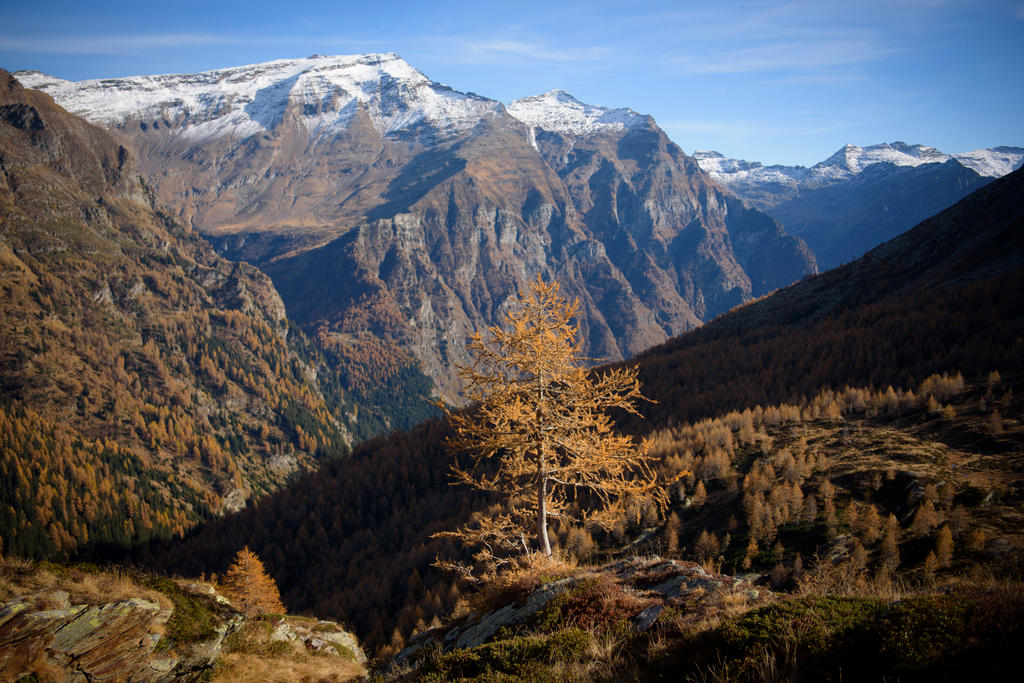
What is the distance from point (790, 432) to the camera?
57875 millimetres

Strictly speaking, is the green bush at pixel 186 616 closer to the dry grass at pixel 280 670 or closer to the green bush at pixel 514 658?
the dry grass at pixel 280 670

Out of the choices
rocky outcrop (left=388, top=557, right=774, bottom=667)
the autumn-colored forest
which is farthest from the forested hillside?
rocky outcrop (left=388, top=557, right=774, bottom=667)

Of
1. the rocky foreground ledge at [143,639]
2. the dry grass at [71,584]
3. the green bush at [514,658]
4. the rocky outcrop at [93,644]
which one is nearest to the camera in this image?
the green bush at [514,658]

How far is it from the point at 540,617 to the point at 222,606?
16.2 metres

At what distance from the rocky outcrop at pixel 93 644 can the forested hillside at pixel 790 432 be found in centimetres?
3287

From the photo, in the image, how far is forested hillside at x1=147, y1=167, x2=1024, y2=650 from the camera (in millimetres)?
38750

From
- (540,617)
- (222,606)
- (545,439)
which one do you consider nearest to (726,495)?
(545,439)

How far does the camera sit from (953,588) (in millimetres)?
10453

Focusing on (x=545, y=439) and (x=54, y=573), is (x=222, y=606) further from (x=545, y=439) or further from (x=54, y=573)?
(x=545, y=439)

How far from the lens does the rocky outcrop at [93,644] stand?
1503 centimetres

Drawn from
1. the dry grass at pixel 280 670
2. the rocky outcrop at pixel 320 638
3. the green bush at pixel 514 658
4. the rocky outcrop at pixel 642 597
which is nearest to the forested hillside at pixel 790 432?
the rocky outcrop at pixel 642 597

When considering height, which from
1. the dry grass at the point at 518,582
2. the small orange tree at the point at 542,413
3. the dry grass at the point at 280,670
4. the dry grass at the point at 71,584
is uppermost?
the small orange tree at the point at 542,413

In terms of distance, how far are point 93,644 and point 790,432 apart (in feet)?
204

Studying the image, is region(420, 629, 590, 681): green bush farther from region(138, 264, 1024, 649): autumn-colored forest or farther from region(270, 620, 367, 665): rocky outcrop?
region(138, 264, 1024, 649): autumn-colored forest
